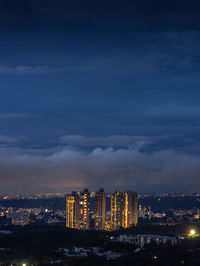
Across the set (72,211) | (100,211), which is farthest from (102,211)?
(72,211)

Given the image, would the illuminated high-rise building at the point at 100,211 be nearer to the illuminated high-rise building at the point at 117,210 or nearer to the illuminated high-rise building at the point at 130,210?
the illuminated high-rise building at the point at 117,210

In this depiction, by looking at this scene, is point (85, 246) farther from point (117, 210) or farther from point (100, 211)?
point (100, 211)

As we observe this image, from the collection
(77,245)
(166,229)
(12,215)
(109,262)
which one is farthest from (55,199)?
(109,262)

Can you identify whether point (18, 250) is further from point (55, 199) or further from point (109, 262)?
point (55, 199)

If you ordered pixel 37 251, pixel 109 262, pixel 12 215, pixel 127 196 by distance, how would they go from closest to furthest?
pixel 109 262 < pixel 37 251 < pixel 127 196 < pixel 12 215

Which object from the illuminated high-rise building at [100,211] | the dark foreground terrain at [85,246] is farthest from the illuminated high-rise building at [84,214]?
the dark foreground terrain at [85,246]

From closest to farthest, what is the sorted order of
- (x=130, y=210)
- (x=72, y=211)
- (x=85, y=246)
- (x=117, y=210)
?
(x=85, y=246) < (x=130, y=210) < (x=117, y=210) < (x=72, y=211)
